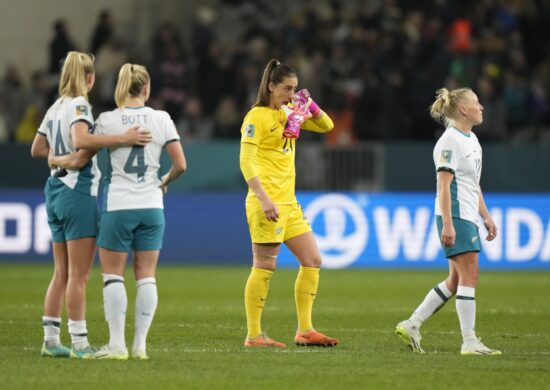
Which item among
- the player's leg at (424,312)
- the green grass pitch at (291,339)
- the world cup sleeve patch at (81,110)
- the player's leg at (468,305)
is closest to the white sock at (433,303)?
the player's leg at (424,312)

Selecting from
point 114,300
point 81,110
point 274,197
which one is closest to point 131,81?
point 81,110

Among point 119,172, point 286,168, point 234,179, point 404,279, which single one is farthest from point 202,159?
point 119,172

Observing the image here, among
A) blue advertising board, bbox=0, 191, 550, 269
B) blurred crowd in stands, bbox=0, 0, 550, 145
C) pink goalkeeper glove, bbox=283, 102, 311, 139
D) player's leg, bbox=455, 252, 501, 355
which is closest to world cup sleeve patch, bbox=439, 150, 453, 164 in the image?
player's leg, bbox=455, 252, 501, 355

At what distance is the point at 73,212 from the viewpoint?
9211 mm

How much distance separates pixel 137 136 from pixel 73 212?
80 cm

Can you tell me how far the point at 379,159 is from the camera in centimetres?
2145

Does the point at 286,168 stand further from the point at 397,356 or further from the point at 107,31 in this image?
the point at 107,31

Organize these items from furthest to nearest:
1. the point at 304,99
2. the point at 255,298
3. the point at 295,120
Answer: the point at 304,99 < the point at 295,120 < the point at 255,298

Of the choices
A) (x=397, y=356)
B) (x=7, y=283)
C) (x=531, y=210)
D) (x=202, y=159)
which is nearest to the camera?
(x=397, y=356)

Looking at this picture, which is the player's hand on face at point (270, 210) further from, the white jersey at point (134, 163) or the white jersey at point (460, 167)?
the white jersey at point (460, 167)

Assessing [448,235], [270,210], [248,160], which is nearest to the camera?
[448,235]

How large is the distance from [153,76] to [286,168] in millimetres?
13411

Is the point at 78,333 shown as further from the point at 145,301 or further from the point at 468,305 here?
the point at 468,305

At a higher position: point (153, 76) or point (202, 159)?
point (153, 76)
